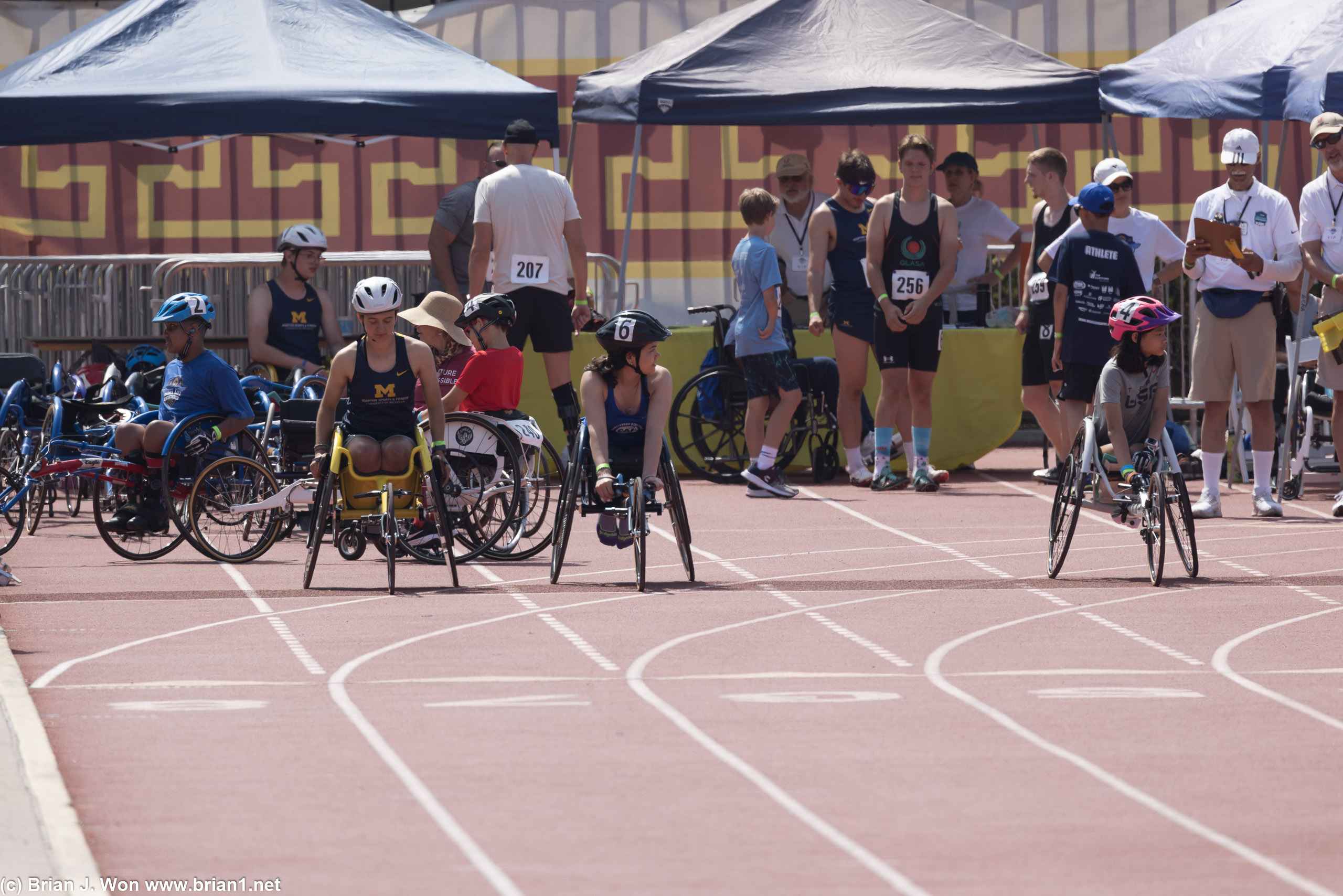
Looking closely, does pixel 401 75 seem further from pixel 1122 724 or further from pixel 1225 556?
pixel 1122 724

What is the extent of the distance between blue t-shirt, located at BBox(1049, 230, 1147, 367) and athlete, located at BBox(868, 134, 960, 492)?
64.8 inches

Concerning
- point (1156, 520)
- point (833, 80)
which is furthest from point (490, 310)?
point (833, 80)

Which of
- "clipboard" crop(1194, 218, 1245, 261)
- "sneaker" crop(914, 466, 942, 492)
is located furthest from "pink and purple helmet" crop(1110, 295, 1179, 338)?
"sneaker" crop(914, 466, 942, 492)

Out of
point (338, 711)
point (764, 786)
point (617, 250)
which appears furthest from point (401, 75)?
point (764, 786)

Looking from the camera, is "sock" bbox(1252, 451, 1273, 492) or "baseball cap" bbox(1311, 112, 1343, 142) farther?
"sock" bbox(1252, 451, 1273, 492)

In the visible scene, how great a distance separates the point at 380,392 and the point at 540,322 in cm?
358

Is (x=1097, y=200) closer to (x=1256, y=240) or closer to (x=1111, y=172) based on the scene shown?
(x=1256, y=240)

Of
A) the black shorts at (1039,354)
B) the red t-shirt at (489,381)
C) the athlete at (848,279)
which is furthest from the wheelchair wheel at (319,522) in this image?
the black shorts at (1039,354)

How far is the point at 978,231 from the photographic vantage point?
1627 centimetres

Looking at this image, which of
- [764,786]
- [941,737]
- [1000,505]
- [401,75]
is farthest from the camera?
[401,75]

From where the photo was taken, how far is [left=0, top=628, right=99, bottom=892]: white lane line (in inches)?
217

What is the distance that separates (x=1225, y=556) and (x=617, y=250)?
922 cm

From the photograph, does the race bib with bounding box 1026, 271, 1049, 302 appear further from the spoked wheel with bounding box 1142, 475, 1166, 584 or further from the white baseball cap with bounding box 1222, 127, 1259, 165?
the spoked wheel with bounding box 1142, 475, 1166, 584

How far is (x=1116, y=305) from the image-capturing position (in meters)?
11.1
